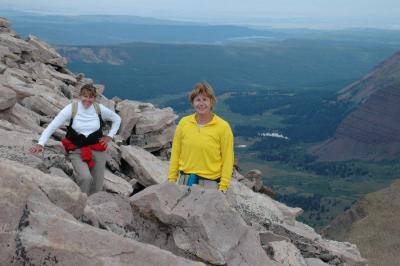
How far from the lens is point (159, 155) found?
3509 centimetres

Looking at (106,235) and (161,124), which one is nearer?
(106,235)

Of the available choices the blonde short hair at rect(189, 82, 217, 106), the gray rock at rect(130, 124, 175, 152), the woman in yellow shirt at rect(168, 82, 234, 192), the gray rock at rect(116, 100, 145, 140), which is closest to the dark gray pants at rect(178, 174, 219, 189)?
the woman in yellow shirt at rect(168, 82, 234, 192)

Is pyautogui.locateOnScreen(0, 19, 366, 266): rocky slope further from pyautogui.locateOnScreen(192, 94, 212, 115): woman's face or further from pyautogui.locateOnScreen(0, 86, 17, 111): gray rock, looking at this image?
pyautogui.locateOnScreen(192, 94, 212, 115): woman's face

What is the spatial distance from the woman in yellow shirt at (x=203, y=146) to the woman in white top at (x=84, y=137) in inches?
161

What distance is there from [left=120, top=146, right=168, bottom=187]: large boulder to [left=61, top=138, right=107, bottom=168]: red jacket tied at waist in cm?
560

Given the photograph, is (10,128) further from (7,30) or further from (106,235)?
(7,30)

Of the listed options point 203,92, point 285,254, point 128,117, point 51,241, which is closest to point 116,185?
point 285,254

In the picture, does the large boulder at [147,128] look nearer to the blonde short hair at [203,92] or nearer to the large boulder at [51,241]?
the blonde short hair at [203,92]

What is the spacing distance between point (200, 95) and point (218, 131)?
114cm

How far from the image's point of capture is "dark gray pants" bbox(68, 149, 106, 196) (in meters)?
19.2

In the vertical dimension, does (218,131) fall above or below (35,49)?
above

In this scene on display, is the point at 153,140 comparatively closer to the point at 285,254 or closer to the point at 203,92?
the point at 285,254

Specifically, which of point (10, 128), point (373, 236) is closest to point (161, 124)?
point (10, 128)

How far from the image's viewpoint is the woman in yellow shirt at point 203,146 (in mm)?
15734
